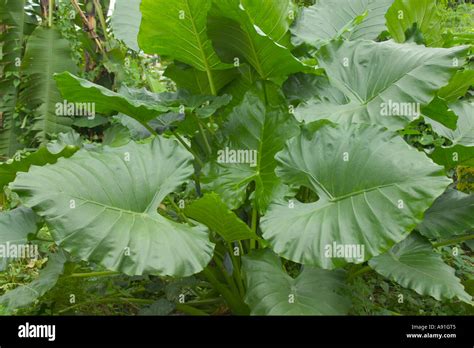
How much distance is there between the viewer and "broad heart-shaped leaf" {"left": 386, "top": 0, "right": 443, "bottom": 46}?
1929 mm

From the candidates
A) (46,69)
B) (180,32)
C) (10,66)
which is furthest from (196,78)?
(10,66)

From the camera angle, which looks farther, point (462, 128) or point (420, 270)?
point (462, 128)

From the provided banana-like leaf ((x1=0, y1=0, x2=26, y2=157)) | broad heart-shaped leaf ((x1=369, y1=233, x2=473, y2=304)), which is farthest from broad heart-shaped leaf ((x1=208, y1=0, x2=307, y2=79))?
banana-like leaf ((x1=0, y1=0, x2=26, y2=157))

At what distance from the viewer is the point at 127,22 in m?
2.22

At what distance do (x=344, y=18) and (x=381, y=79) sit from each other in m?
0.76

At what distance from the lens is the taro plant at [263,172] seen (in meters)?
1.21

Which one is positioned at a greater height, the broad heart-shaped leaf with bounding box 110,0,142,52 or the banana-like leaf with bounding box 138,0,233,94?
the broad heart-shaped leaf with bounding box 110,0,142,52

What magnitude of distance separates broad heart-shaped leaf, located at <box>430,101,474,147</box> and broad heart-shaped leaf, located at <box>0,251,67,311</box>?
1.22m

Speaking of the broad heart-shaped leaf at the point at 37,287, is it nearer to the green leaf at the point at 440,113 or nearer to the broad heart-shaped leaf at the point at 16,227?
the broad heart-shaped leaf at the point at 16,227

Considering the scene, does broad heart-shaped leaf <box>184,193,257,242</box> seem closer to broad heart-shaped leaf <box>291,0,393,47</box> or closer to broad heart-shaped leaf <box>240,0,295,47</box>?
broad heart-shaped leaf <box>240,0,295,47</box>

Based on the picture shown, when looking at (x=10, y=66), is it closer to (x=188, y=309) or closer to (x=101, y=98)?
(x=101, y=98)

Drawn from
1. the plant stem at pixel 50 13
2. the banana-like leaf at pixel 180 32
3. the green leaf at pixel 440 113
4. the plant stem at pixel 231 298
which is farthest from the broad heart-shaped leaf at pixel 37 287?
the plant stem at pixel 50 13

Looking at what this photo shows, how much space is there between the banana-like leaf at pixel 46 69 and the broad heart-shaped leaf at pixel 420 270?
84.2 inches

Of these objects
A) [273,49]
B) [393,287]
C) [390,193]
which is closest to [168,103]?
[273,49]
